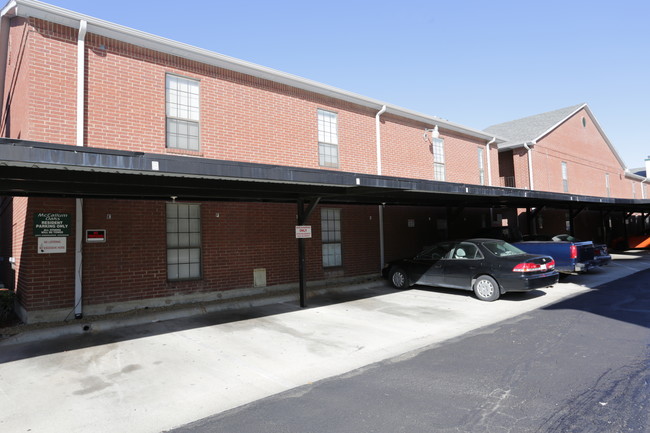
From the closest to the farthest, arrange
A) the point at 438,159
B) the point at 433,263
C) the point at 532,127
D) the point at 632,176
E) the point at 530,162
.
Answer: the point at 433,263 → the point at 438,159 → the point at 530,162 → the point at 532,127 → the point at 632,176

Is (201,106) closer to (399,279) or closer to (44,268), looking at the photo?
(44,268)

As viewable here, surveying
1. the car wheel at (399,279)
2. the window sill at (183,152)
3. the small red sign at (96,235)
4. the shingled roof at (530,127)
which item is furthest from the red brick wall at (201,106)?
the shingled roof at (530,127)

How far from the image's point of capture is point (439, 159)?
53.1 feet

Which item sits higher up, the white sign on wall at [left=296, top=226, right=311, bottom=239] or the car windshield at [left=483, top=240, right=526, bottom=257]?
the white sign on wall at [left=296, top=226, right=311, bottom=239]

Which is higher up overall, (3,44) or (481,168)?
(3,44)

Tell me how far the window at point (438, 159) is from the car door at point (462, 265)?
19.8ft

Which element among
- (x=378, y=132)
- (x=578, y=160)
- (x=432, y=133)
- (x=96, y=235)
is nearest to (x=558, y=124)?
(x=578, y=160)

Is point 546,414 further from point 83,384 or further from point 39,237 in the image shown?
point 39,237

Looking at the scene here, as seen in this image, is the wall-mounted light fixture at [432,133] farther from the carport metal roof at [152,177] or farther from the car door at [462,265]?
the car door at [462,265]

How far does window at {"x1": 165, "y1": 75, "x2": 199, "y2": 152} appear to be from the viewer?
9281 mm

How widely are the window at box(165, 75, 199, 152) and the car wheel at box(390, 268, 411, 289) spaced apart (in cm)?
681

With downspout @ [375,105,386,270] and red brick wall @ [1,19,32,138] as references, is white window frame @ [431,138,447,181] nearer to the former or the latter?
downspout @ [375,105,386,270]

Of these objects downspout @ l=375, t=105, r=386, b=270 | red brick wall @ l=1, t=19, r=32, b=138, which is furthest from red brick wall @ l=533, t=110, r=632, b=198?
red brick wall @ l=1, t=19, r=32, b=138

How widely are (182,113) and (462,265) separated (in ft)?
26.9
